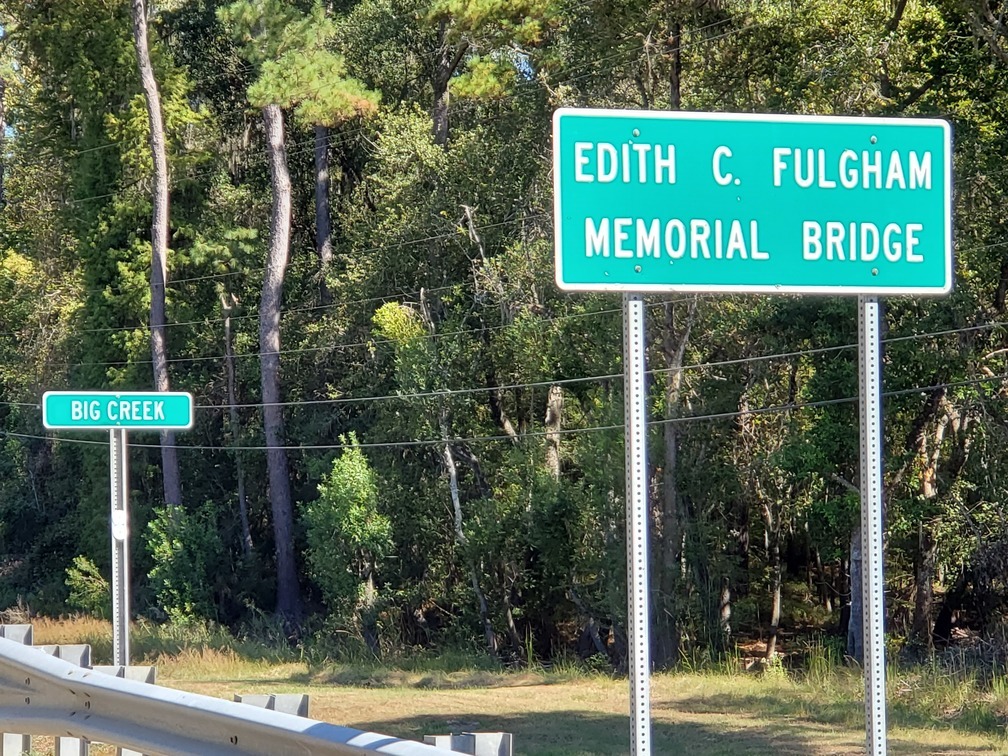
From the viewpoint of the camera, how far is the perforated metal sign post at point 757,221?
12.1 feet

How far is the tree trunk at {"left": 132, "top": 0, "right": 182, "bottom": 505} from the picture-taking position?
114 feet

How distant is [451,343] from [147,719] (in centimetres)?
2580

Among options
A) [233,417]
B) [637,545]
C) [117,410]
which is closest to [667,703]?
[117,410]

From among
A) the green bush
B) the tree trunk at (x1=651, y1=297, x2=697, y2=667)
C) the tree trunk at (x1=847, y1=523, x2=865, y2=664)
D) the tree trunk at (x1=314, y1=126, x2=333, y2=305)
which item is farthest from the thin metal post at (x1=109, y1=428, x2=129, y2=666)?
the green bush

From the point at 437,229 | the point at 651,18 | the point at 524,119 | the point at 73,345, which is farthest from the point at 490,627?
the point at 73,345

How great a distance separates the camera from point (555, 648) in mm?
30469

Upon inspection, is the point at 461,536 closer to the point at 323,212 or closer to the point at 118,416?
the point at 323,212

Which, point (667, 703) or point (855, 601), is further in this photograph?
point (855, 601)

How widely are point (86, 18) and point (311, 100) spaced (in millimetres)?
9960

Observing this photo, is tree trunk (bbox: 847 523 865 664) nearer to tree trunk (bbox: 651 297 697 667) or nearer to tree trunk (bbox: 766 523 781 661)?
tree trunk (bbox: 766 523 781 661)

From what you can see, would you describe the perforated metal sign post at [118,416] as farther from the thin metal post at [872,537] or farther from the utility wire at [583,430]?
the utility wire at [583,430]

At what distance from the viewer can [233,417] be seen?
128 ft

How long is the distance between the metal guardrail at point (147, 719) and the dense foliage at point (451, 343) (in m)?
15.7

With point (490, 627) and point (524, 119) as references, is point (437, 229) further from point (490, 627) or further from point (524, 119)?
point (490, 627)
